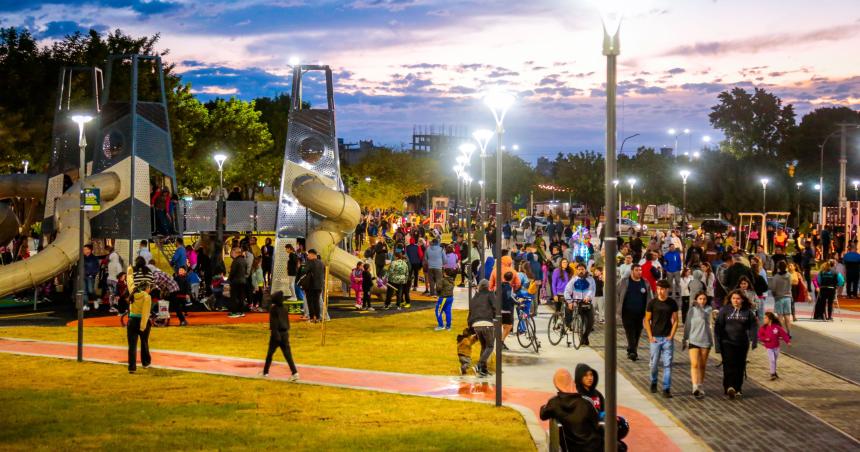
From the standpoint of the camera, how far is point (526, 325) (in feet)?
64.4

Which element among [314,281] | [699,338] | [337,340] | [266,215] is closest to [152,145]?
[266,215]

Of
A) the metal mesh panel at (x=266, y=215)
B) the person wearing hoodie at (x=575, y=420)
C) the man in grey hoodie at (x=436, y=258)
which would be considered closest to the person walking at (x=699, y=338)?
the person wearing hoodie at (x=575, y=420)

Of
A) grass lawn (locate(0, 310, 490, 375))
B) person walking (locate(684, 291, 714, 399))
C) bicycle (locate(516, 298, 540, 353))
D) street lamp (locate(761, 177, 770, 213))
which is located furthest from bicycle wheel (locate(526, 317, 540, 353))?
street lamp (locate(761, 177, 770, 213))

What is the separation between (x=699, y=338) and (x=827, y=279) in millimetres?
11957

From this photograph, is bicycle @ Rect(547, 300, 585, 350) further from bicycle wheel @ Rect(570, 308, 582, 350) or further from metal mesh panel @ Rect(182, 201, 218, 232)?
metal mesh panel @ Rect(182, 201, 218, 232)

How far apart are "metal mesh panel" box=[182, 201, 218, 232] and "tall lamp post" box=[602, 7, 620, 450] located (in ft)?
89.9

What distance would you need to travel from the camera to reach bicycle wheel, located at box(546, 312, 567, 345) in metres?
20.5

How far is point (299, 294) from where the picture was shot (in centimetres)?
2581

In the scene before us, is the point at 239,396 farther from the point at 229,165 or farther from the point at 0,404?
the point at 229,165

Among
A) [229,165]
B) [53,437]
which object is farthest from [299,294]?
[229,165]

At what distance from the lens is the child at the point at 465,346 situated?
16.4 m

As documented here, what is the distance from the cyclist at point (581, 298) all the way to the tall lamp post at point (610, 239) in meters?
11.8

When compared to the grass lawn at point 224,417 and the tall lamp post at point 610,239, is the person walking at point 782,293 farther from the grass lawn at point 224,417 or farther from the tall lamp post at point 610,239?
the tall lamp post at point 610,239

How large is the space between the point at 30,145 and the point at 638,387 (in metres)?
38.4
